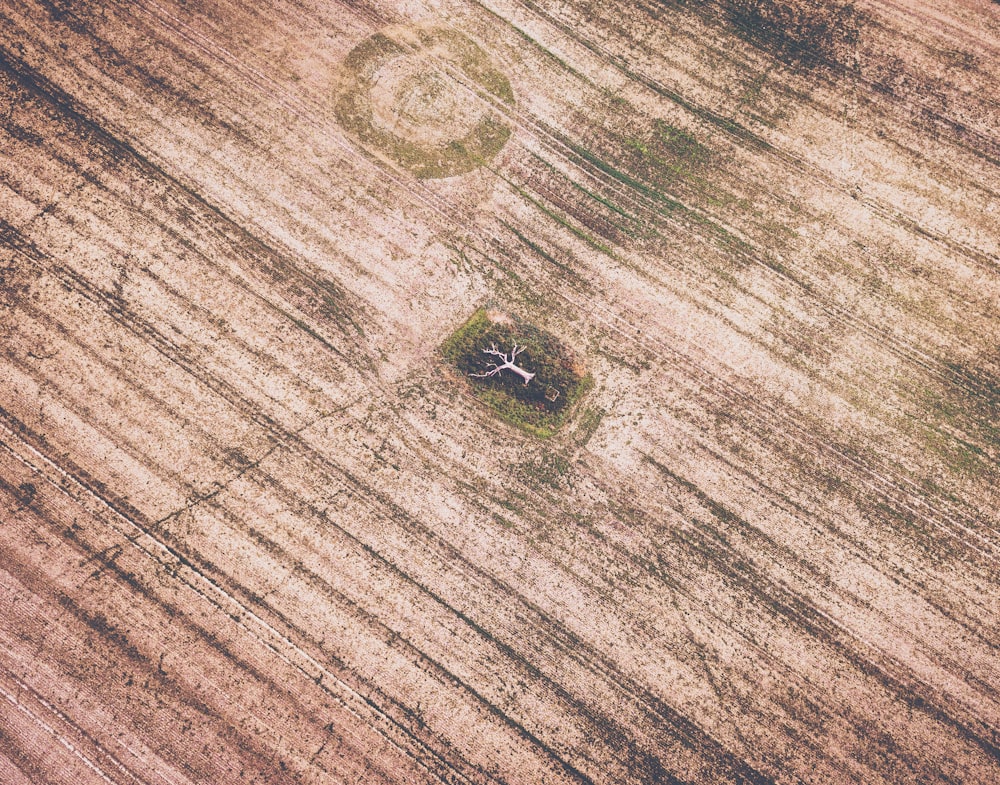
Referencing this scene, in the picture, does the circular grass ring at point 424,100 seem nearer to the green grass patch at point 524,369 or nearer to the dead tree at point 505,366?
the green grass patch at point 524,369

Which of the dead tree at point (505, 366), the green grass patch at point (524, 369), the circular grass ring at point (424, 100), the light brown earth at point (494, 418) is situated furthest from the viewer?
the circular grass ring at point (424, 100)

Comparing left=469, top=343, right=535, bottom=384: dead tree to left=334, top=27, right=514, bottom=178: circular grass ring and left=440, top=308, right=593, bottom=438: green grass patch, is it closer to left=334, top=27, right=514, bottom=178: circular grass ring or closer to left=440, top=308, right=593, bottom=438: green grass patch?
left=440, top=308, right=593, bottom=438: green grass patch

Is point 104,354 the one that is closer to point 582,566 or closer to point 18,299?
point 18,299

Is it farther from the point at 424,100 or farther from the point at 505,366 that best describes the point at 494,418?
the point at 424,100

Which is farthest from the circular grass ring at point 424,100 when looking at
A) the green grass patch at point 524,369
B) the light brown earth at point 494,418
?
the green grass patch at point 524,369

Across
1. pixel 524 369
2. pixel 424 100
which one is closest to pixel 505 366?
pixel 524 369

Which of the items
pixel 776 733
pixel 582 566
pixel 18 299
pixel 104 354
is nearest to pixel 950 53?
pixel 582 566

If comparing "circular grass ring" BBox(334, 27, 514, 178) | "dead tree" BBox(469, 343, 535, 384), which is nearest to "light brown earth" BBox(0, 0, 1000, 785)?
"circular grass ring" BBox(334, 27, 514, 178)
